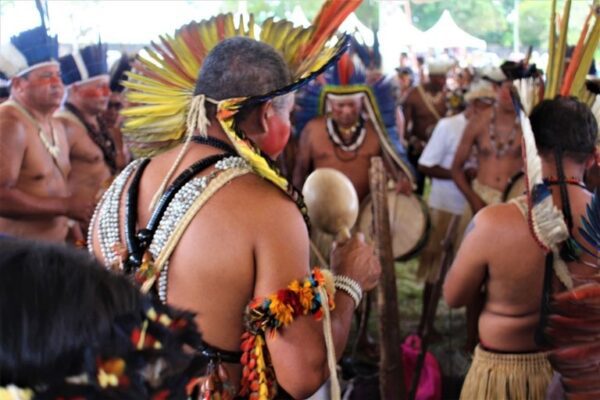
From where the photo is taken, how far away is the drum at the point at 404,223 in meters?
5.04

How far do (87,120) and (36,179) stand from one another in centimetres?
103

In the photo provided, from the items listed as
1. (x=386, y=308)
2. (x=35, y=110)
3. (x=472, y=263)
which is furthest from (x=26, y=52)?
(x=472, y=263)

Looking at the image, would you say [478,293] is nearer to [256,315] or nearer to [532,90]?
[532,90]

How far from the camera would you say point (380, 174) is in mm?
3119

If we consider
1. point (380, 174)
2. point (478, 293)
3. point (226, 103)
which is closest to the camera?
point (226, 103)

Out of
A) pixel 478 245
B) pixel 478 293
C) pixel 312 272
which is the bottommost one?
pixel 478 293

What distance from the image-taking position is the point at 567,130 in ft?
8.42

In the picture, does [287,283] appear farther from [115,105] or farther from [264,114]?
[115,105]

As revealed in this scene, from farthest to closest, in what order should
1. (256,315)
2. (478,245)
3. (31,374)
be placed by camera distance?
(478,245) < (256,315) < (31,374)

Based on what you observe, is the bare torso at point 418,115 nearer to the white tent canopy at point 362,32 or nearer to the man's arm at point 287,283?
the white tent canopy at point 362,32

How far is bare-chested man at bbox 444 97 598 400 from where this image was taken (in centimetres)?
256

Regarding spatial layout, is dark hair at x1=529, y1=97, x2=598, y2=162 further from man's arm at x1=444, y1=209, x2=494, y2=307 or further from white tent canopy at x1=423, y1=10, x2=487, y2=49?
white tent canopy at x1=423, y1=10, x2=487, y2=49

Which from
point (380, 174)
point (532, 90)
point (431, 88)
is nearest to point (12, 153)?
point (380, 174)

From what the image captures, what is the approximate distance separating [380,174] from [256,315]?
141cm
